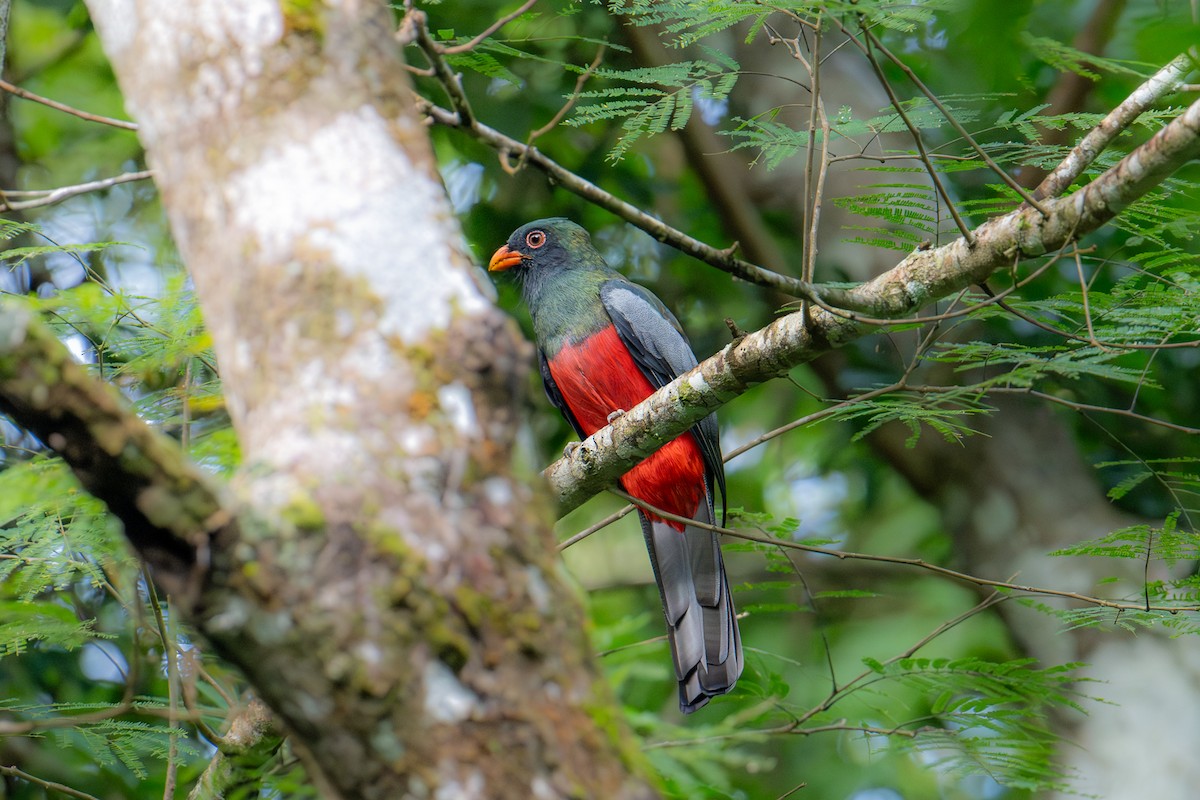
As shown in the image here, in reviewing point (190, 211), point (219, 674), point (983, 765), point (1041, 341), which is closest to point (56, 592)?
point (219, 674)

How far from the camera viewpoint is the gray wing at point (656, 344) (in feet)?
17.7

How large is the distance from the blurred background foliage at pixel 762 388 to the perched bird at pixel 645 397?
10.6 inches

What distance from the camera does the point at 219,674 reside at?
386cm

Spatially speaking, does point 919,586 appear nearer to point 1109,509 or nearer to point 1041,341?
point 1109,509

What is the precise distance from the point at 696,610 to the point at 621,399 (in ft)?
3.86

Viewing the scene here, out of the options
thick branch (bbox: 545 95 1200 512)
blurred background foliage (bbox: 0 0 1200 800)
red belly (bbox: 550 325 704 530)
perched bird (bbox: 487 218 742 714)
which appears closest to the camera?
thick branch (bbox: 545 95 1200 512)

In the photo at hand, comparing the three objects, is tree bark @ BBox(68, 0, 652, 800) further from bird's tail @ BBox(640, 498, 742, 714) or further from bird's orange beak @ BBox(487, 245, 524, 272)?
bird's orange beak @ BBox(487, 245, 524, 272)

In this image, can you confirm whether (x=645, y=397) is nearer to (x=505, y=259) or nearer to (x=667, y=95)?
(x=505, y=259)

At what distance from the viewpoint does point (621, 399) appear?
5508 millimetres

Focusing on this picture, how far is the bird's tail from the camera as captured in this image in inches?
192

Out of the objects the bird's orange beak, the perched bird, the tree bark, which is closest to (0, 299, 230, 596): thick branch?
the tree bark

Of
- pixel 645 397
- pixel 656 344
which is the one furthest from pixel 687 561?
pixel 656 344

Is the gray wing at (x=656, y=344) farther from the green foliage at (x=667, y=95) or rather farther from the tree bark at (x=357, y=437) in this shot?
the tree bark at (x=357, y=437)

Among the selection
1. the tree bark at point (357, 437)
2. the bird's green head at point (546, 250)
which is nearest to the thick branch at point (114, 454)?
the tree bark at point (357, 437)
